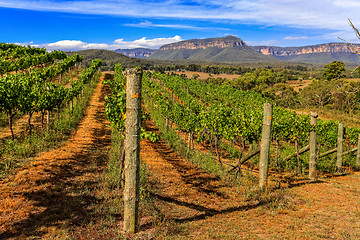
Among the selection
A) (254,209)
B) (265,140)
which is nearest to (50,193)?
(254,209)

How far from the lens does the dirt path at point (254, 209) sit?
519 cm

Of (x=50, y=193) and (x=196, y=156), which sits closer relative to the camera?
(x=50, y=193)

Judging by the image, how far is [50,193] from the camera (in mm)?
6527

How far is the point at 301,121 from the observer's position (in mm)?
9211

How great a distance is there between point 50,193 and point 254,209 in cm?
590

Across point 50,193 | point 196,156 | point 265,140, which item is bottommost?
point 196,156

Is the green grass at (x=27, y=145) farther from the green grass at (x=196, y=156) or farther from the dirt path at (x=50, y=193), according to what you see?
the green grass at (x=196, y=156)

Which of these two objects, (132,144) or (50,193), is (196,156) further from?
(132,144)

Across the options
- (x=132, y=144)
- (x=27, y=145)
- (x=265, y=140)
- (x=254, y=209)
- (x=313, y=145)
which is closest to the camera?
(x=132, y=144)

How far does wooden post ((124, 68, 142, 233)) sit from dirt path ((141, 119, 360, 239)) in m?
1.08

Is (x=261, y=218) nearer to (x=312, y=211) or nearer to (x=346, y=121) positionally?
(x=312, y=211)

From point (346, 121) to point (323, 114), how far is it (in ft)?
11.4

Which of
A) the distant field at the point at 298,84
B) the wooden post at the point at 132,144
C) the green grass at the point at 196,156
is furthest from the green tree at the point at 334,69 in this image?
the wooden post at the point at 132,144

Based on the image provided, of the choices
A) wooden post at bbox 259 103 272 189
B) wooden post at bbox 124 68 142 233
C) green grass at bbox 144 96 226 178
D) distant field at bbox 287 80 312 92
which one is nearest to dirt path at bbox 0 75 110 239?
wooden post at bbox 124 68 142 233
